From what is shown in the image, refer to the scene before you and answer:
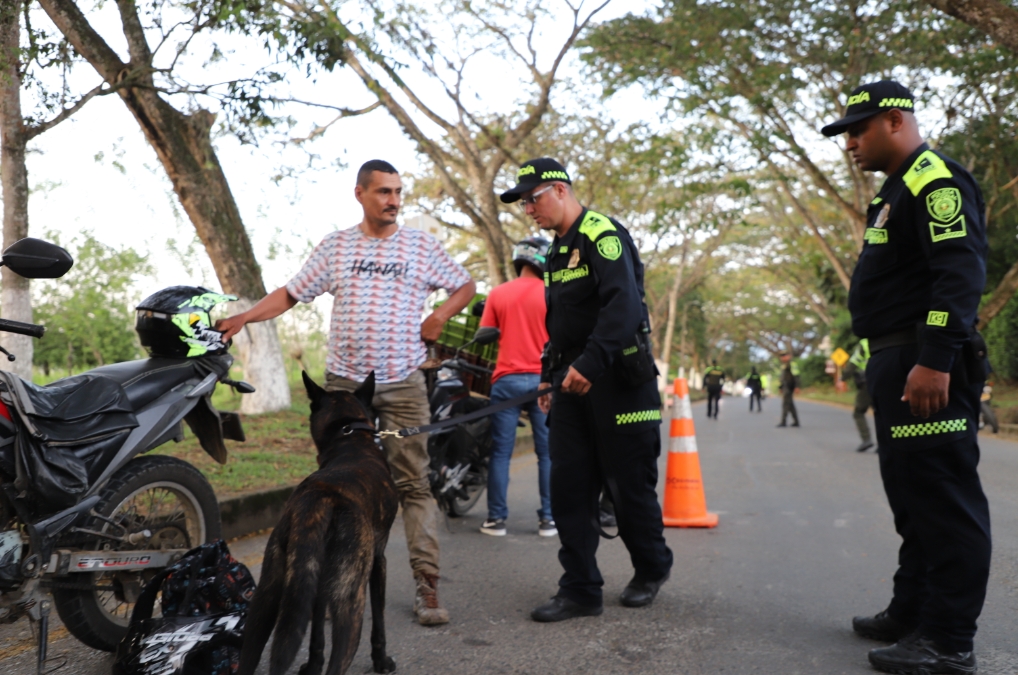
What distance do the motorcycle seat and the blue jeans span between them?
9.50 ft

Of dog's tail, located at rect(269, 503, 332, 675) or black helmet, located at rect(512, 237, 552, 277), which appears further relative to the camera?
black helmet, located at rect(512, 237, 552, 277)

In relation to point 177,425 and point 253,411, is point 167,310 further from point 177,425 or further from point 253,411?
point 253,411

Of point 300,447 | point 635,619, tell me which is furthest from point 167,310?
point 300,447

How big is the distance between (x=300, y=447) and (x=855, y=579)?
6033 millimetres

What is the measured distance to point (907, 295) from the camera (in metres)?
3.30

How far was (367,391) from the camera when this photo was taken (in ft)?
12.5

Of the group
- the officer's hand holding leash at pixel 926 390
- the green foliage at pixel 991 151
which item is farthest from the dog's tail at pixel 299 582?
the green foliage at pixel 991 151

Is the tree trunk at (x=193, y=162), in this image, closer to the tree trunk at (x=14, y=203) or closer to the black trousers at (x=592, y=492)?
the tree trunk at (x=14, y=203)

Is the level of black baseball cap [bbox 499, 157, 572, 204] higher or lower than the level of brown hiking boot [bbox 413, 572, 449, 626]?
higher

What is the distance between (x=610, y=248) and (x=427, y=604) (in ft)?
5.89

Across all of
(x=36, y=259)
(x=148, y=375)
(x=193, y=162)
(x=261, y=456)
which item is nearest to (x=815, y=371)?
(x=193, y=162)

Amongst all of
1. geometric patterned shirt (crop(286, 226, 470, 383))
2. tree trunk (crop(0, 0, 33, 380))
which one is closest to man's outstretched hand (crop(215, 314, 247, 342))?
geometric patterned shirt (crop(286, 226, 470, 383))

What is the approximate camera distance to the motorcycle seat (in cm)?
349

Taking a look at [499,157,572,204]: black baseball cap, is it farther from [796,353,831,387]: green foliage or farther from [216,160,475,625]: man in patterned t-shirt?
[796,353,831,387]: green foliage
